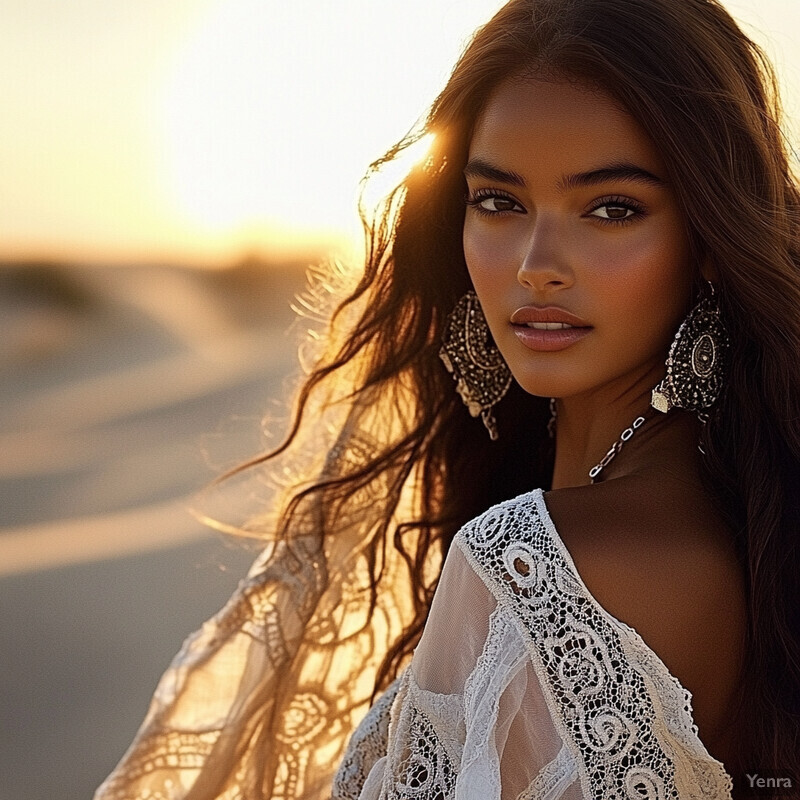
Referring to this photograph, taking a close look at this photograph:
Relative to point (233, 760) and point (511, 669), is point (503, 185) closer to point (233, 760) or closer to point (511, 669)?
point (511, 669)

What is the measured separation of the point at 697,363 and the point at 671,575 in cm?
53

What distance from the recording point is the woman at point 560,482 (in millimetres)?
2133

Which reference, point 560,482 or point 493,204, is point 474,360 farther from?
point 493,204

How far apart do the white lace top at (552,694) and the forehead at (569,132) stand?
680mm

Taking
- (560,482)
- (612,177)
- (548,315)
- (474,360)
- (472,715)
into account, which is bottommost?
(472,715)

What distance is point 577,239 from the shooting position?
2479mm

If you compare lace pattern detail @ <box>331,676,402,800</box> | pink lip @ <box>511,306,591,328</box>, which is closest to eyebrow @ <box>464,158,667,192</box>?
pink lip @ <box>511,306,591,328</box>

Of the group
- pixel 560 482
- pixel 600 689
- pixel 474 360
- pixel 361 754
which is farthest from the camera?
pixel 474 360

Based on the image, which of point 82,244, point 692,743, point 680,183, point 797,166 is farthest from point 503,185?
point 82,244

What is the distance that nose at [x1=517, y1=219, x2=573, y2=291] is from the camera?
2471 millimetres

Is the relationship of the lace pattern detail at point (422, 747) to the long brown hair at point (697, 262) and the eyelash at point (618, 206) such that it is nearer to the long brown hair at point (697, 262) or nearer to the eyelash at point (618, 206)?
the long brown hair at point (697, 262)

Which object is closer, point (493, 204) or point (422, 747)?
point (422, 747)

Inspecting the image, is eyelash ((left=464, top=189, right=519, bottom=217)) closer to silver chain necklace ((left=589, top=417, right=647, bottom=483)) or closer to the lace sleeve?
silver chain necklace ((left=589, top=417, right=647, bottom=483))

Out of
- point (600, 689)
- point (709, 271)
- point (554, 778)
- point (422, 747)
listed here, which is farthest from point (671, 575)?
point (709, 271)
